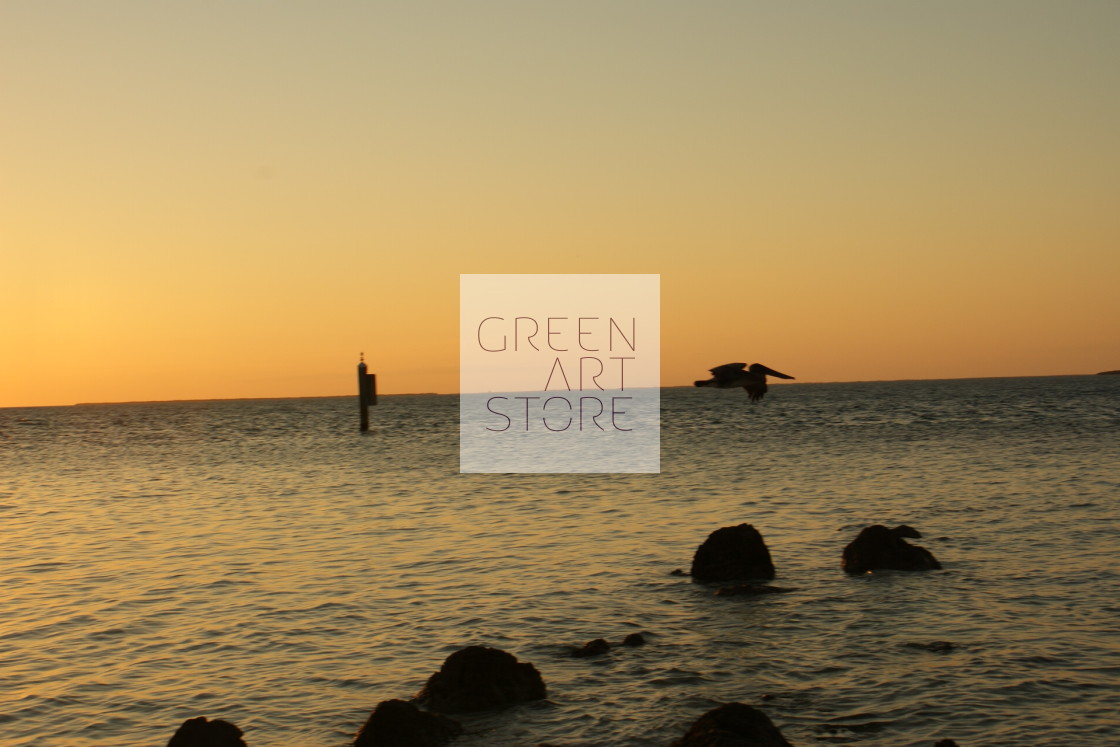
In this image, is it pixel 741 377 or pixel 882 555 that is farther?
pixel 882 555

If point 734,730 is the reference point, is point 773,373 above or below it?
above

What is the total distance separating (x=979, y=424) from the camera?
288ft

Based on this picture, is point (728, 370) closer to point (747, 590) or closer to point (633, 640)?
point (633, 640)

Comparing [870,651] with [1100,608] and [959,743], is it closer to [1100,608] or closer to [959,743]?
[959,743]

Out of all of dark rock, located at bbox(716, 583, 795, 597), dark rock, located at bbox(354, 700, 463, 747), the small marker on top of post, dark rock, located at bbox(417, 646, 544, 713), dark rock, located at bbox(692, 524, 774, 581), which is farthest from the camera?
the small marker on top of post

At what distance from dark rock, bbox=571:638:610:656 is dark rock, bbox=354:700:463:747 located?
4612 millimetres

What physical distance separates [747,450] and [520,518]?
111ft

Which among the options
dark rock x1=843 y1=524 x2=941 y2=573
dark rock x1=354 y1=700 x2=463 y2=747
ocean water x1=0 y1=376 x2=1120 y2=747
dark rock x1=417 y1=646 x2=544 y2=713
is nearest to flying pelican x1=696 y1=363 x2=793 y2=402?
ocean water x1=0 y1=376 x2=1120 y2=747

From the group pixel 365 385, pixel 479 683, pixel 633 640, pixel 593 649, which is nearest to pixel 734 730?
pixel 479 683

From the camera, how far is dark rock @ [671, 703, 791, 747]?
1170cm

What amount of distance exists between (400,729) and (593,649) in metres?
5.43

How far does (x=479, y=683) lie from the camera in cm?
1455

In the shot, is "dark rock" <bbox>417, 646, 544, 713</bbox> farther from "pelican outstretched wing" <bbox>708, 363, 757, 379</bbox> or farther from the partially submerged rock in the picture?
"pelican outstretched wing" <bbox>708, 363, 757, 379</bbox>

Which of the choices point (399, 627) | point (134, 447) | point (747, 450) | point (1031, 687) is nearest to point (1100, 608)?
point (1031, 687)
